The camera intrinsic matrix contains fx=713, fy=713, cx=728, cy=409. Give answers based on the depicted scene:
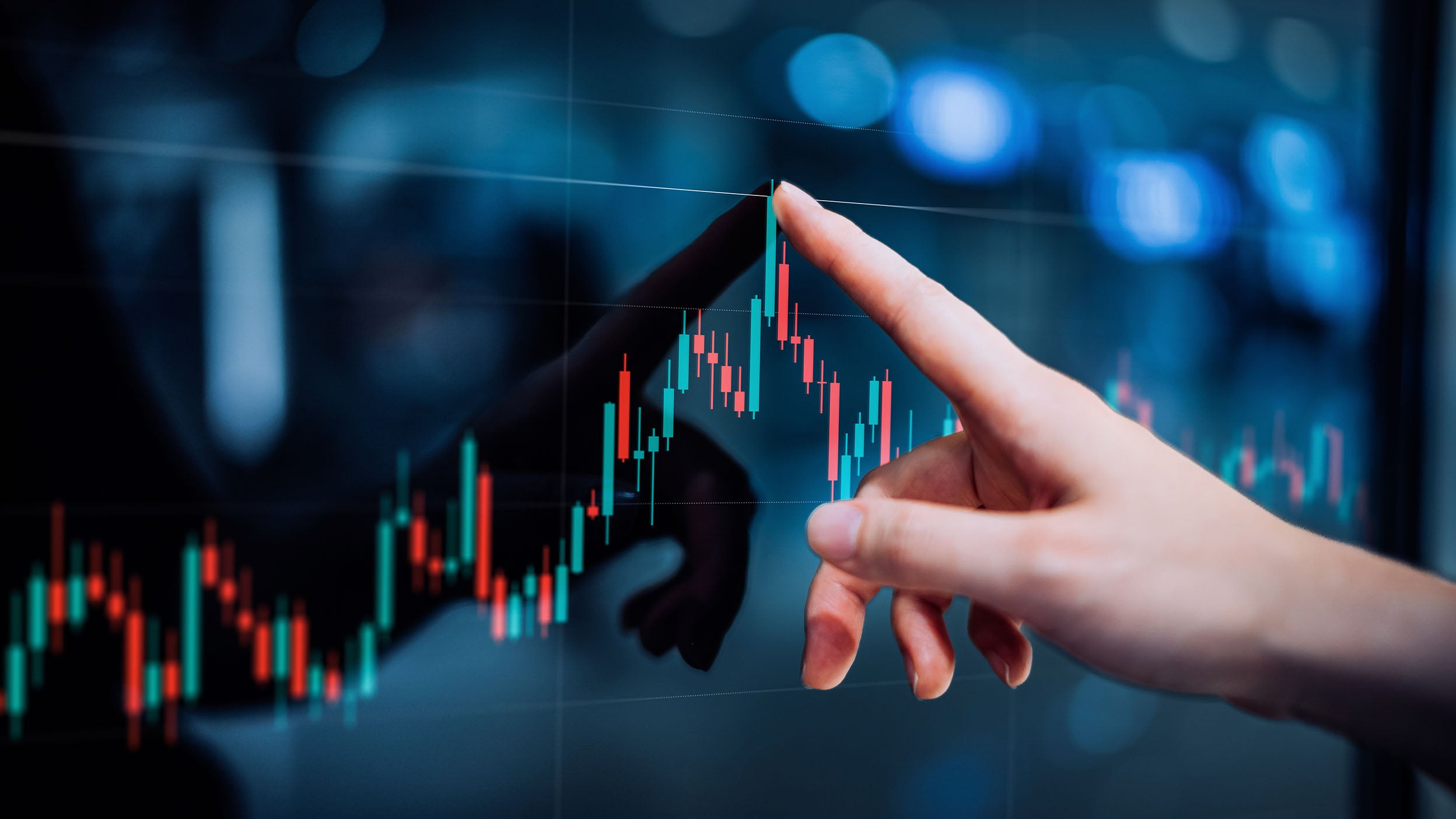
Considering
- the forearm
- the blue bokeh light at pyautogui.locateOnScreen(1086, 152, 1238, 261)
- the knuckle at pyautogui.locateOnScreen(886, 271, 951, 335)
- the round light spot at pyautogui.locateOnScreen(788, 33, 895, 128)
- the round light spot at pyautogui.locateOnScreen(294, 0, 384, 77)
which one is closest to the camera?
the forearm

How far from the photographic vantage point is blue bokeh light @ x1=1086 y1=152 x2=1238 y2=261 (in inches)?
35.9

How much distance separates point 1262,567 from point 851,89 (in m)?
0.63

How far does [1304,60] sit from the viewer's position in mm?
1002

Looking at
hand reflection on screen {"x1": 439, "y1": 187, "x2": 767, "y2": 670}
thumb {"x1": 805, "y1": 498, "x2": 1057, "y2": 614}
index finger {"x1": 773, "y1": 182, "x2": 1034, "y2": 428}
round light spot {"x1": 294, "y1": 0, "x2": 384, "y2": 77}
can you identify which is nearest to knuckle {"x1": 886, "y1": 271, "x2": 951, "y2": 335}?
index finger {"x1": 773, "y1": 182, "x2": 1034, "y2": 428}

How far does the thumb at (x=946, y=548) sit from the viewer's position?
0.45 m

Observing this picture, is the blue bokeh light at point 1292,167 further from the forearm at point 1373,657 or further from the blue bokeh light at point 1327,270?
the forearm at point 1373,657

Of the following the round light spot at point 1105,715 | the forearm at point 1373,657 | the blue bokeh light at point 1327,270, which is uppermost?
the blue bokeh light at point 1327,270

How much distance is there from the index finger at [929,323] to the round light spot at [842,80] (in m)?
0.20

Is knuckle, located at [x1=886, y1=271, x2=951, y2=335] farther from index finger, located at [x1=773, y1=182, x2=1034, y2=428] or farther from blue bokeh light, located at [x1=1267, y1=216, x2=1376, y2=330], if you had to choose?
blue bokeh light, located at [x1=1267, y1=216, x2=1376, y2=330]

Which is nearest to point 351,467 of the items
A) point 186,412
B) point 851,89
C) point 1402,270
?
point 186,412

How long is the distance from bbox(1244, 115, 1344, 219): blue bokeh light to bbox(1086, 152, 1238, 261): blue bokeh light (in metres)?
0.06

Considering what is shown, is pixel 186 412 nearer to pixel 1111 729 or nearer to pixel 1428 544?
pixel 1111 729

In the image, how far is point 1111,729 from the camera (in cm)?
93

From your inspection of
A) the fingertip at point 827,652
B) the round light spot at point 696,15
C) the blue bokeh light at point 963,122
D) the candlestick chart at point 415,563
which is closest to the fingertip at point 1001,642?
the fingertip at point 827,652
